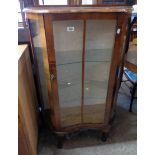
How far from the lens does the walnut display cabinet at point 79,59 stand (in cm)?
102

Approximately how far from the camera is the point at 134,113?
2.03m

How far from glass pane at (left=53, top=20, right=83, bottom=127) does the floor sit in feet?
0.87

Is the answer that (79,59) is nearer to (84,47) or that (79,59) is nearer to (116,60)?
(84,47)

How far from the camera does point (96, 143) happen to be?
5.34ft

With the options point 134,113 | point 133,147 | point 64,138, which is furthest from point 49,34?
point 134,113

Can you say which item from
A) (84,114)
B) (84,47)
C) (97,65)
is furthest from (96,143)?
(84,47)

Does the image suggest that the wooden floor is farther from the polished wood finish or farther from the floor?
the floor

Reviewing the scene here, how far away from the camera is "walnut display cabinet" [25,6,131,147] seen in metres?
1.02

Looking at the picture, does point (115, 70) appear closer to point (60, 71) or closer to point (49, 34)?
point (60, 71)

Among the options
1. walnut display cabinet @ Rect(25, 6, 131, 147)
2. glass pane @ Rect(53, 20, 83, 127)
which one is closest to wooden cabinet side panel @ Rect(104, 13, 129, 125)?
walnut display cabinet @ Rect(25, 6, 131, 147)

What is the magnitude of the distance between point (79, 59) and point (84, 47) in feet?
0.32

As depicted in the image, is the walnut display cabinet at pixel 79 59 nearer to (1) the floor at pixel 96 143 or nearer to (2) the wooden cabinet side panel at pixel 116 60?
(2) the wooden cabinet side panel at pixel 116 60
